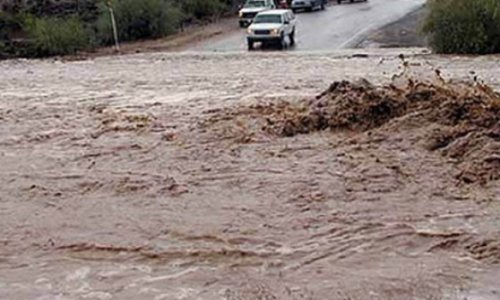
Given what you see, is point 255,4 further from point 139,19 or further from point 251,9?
point 139,19

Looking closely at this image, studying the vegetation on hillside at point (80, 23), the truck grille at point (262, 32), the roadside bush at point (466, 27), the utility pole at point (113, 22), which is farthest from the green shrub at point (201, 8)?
the roadside bush at point (466, 27)

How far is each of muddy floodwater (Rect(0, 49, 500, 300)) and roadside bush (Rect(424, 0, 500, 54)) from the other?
9.93 m

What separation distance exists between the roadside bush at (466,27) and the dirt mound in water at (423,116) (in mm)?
12996

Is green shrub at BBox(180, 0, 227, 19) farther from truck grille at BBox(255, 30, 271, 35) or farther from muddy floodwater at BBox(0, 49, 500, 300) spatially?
muddy floodwater at BBox(0, 49, 500, 300)

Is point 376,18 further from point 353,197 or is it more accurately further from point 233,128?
point 353,197

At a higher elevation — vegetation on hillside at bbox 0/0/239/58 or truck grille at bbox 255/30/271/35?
vegetation on hillside at bbox 0/0/239/58

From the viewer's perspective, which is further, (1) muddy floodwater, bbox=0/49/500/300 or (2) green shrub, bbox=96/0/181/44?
(2) green shrub, bbox=96/0/181/44

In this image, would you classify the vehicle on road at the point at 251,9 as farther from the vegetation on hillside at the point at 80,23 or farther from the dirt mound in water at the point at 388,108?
the dirt mound in water at the point at 388,108

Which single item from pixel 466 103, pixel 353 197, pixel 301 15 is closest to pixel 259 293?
pixel 353 197

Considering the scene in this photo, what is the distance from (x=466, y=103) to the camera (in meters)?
15.3

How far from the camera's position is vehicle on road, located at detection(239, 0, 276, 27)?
46.3 m

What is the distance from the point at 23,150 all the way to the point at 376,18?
3590 centimetres

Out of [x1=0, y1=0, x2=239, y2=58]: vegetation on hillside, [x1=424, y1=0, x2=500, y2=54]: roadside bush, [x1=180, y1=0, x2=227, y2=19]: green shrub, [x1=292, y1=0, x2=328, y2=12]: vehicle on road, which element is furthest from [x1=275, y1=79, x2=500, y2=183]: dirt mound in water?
[x1=292, y1=0, x2=328, y2=12]: vehicle on road

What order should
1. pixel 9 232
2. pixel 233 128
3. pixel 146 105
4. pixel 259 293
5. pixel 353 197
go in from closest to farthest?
pixel 259 293 → pixel 9 232 → pixel 353 197 → pixel 233 128 → pixel 146 105
